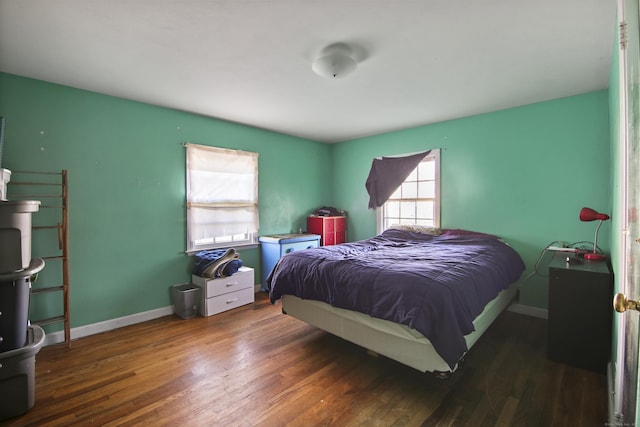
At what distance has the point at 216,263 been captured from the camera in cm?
330

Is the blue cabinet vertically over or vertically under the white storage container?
under

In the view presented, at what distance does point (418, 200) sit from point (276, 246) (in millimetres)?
2170

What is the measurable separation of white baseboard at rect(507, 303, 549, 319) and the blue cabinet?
2657 mm

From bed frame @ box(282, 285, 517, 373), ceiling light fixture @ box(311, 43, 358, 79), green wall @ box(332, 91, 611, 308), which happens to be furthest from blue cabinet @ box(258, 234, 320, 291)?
ceiling light fixture @ box(311, 43, 358, 79)

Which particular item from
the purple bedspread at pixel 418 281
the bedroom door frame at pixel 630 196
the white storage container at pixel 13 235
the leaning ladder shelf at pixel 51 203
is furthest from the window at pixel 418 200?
the white storage container at pixel 13 235

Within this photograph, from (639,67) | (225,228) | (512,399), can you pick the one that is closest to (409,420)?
(512,399)

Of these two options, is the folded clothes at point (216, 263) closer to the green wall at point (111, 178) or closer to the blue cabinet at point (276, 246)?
the green wall at point (111, 178)

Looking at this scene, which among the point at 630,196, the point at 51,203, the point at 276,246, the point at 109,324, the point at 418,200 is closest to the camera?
the point at 630,196

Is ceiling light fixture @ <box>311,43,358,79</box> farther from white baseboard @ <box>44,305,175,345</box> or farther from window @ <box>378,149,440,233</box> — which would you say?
white baseboard @ <box>44,305,175,345</box>

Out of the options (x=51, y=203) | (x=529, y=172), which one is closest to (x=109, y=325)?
(x=51, y=203)

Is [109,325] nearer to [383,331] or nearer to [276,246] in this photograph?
[276,246]

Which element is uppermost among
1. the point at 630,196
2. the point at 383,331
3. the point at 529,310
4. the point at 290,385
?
the point at 630,196

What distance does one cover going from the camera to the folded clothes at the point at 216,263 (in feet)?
10.8

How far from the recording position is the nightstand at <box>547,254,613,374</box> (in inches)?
81.0
